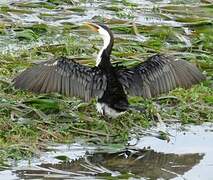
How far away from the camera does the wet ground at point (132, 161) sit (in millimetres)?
9312

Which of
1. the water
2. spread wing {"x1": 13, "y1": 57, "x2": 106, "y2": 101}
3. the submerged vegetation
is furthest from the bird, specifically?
the water

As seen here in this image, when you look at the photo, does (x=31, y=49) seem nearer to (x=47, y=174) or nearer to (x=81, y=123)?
(x=81, y=123)

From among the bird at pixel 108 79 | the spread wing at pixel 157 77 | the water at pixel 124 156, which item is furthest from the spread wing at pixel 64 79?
the water at pixel 124 156

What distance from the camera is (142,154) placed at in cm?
1004

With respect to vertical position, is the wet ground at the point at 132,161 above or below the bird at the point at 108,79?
below

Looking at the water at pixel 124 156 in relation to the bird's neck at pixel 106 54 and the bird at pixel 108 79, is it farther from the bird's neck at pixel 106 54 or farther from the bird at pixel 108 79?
the bird's neck at pixel 106 54

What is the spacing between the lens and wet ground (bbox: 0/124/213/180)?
30.6 ft

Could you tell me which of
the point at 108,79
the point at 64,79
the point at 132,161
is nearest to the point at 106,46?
the point at 108,79

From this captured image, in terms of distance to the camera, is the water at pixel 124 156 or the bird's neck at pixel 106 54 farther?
the bird's neck at pixel 106 54

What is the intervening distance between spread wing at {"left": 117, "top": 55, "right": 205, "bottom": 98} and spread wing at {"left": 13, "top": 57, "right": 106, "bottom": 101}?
324mm

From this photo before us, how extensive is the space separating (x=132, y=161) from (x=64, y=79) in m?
1.28

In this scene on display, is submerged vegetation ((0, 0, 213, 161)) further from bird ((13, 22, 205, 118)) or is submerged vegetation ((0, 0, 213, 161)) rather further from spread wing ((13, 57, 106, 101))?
spread wing ((13, 57, 106, 101))

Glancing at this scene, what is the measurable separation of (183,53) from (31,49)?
2.04 m

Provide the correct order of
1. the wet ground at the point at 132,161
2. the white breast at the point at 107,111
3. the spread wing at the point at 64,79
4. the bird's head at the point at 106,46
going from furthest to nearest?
the bird's head at the point at 106,46 → the white breast at the point at 107,111 → the spread wing at the point at 64,79 → the wet ground at the point at 132,161
